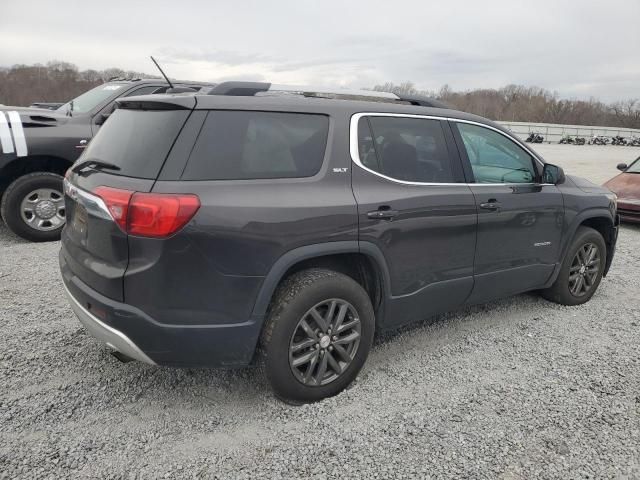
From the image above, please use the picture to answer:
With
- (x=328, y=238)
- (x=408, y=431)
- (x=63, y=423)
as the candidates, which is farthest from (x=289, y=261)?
(x=63, y=423)

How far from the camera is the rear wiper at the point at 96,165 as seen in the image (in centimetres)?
265

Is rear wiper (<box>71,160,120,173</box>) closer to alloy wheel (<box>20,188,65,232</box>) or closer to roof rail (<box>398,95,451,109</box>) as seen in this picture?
roof rail (<box>398,95,451,109</box>)

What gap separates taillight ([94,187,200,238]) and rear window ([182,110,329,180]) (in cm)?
15

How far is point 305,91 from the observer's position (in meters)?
3.18

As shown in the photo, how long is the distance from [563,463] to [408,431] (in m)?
0.77

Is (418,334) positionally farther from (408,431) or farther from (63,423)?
(63,423)

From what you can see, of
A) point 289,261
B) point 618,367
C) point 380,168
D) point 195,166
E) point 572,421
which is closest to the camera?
point 195,166

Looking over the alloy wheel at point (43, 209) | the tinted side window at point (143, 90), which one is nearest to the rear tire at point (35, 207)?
the alloy wheel at point (43, 209)

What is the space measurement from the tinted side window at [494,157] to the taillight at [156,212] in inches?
84.8

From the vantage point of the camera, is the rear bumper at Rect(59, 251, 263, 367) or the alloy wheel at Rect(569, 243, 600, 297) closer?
the rear bumper at Rect(59, 251, 263, 367)

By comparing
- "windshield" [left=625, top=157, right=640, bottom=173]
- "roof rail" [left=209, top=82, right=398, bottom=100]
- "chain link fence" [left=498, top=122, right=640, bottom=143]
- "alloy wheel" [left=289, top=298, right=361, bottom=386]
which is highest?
"chain link fence" [left=498, top=122, right=640, bottom=143]

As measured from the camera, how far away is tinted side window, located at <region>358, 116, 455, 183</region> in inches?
Result: 120

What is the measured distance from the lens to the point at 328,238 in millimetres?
2732

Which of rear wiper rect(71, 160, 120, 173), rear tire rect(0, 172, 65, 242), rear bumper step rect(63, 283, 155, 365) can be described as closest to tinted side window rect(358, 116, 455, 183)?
rear wiper rect(71, 160, 120, 173)
